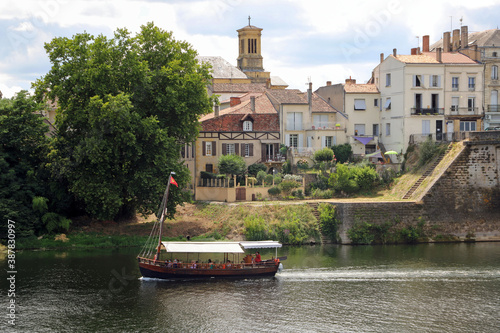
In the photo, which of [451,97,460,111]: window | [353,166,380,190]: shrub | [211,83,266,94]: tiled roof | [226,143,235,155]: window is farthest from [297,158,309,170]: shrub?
[211,83,266,94]: tiled roof

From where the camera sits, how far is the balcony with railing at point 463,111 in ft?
193

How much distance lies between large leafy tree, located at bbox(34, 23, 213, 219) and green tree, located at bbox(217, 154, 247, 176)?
6.93 m

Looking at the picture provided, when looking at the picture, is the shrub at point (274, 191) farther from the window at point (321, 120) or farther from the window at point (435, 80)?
the window at point (435, 80)

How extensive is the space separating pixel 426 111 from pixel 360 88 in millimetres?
7005

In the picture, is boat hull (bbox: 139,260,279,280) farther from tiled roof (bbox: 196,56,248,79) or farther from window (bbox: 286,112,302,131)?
tiled roof (bbox: 196,56,248,79)

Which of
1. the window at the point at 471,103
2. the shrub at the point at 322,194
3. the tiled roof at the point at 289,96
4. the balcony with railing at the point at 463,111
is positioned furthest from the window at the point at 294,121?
the window at the point at 471,103

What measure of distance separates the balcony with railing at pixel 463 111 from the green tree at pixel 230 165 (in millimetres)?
20410

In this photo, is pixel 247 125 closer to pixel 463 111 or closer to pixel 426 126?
pixel 426 126

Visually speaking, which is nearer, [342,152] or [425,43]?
[342,152]

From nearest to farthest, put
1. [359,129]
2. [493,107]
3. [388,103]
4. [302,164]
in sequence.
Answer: [302,164], [493,107], [388,103], [359,129]

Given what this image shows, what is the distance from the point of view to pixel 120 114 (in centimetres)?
4288

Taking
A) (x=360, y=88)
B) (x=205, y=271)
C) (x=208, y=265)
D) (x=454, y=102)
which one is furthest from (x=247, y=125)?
(x=205, y=271)

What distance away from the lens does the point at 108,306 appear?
1162 inches

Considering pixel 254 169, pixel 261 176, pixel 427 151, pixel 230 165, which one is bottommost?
pixel 261 176
